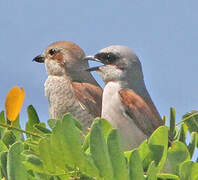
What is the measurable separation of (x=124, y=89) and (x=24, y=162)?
2.78m

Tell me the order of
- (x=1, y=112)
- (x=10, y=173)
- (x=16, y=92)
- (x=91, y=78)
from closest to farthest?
1. (x=10, y=173)
2. (x=16, y=92)
3. (x=1, y=112)
4. (x=91, y=78)

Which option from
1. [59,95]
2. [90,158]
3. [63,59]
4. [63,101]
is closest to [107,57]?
[63,101]

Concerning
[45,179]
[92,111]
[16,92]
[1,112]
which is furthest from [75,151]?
[92,111]

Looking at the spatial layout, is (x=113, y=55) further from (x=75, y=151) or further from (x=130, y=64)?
(x=75, y=151)

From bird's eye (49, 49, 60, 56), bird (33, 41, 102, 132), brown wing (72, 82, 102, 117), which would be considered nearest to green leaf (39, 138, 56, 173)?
bird (33, 41, 102, 132)

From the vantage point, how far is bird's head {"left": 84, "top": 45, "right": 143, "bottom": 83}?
500 centimetres

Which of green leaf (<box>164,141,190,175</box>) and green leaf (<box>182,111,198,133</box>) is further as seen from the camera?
green leaf (<box>182,111,198,133</box>)

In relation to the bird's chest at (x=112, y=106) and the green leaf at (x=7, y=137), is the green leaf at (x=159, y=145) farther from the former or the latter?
the bird's chest at (x=112, y=106)

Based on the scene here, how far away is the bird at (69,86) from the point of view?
6590 millimetres

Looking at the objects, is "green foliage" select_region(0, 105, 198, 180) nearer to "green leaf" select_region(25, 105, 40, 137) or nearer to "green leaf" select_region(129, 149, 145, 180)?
"green leaf" select_region(129, 149, 145, 180)

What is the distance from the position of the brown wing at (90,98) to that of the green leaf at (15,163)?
13.7 ft

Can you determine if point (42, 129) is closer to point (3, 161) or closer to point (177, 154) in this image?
point (3, 161)

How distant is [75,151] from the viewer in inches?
85.6

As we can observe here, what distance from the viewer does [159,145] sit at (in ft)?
7.89
